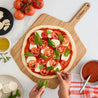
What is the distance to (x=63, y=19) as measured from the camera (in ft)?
4.50

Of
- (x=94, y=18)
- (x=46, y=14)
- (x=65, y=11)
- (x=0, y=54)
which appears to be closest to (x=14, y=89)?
(x=0, y=54)

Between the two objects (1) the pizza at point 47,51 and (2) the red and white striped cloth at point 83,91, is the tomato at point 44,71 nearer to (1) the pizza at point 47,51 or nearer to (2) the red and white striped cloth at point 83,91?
(1) the pizza at point 47,51

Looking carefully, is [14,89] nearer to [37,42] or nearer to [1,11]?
[37,42]

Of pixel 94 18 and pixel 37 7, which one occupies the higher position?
pixel 37 7

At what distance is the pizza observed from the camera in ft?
4.37

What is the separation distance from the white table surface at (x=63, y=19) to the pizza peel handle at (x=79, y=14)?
0.03 metres

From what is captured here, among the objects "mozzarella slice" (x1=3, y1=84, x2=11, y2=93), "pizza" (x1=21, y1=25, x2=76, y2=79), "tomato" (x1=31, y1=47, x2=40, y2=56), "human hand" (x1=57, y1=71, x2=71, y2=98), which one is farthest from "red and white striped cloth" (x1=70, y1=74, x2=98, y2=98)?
"mozzarella slice" (x1=3, y1=84, x2=11, y2=93)

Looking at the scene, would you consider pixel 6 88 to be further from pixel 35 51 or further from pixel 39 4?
pixel 39 4

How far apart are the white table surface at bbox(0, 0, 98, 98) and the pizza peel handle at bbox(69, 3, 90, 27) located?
1.2 inches

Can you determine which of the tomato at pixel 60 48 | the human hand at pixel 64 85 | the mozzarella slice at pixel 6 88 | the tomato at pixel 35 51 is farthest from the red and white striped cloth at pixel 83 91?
the mozzarella slice at pixel 6 88

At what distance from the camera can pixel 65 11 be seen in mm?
1379

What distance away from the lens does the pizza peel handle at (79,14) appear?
1359 millimetres

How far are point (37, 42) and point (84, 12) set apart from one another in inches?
17.7

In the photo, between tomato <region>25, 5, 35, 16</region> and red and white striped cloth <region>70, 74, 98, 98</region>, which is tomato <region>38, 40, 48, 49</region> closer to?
tomato <region>25, 5, 35, 16</region>
